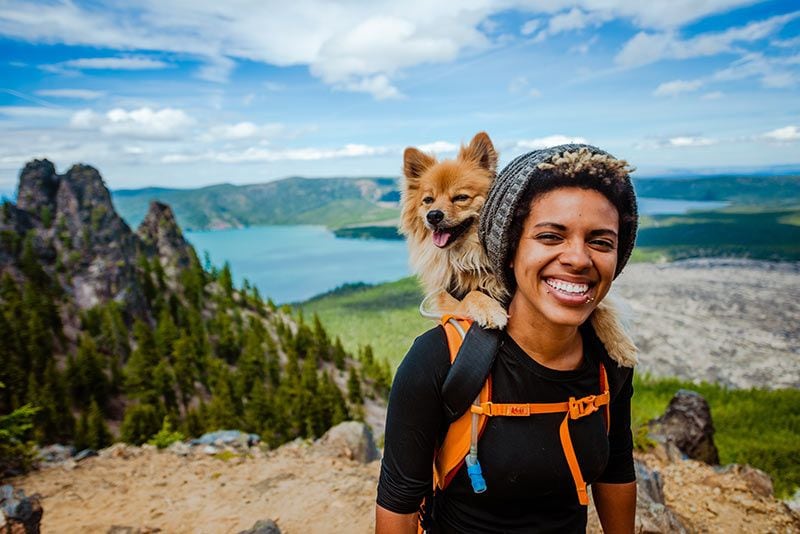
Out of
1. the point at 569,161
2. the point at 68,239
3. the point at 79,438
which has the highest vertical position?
the point at 569,161

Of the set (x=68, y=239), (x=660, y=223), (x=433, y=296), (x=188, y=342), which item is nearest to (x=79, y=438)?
(x=188, y=342)

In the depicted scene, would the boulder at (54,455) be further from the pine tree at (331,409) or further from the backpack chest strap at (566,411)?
the pine tree at (331,409)

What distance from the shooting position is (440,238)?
354 centimetres

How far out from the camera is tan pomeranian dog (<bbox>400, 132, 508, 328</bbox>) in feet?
10.9

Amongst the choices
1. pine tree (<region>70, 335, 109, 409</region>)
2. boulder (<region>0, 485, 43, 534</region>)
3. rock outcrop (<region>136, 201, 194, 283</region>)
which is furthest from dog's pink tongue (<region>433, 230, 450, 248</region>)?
rock outcrop (<region>136, 201, 194, 283</region>)

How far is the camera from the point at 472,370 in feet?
6.49

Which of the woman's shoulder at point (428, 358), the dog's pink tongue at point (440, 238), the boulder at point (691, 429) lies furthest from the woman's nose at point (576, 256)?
the boulder at point (691, 429)

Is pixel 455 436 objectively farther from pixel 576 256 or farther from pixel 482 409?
pixel 576 256

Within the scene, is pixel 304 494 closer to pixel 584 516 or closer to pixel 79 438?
pixel 584 516

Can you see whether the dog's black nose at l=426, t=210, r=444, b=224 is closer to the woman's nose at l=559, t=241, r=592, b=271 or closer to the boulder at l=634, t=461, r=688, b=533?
the woman's nose at l=559, t=241, r=592, b=271

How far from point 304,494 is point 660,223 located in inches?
8651

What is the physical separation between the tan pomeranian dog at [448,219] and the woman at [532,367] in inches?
30.1

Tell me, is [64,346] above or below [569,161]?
below

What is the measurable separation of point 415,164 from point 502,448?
2797 millimetres
